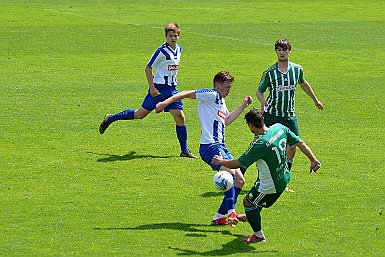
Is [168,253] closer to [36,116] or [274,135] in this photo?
[274,135]

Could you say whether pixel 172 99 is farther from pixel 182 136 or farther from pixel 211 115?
pixel 182 136

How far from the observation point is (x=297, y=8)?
40906mm

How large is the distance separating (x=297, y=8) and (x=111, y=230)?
29.6 metres

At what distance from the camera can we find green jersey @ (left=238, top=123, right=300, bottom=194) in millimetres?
11727

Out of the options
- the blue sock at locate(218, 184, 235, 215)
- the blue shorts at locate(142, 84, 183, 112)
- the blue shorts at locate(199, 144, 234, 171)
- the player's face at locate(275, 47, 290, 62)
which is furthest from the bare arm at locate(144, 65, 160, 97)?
the blue sock at locate(218, 184, 235, 215)

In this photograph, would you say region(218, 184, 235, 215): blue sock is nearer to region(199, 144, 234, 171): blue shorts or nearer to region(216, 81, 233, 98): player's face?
region(199, 144, 234, 171): blue shorts

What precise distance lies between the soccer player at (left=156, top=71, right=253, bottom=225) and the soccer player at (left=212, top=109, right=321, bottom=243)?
92cm

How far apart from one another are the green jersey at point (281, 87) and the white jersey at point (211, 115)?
5.21 feet

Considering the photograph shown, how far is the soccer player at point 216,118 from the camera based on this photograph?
1297cm

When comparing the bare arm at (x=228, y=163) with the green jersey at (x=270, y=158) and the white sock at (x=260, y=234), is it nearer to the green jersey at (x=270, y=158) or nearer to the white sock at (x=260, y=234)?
the green jersey at (x=270, y=158)

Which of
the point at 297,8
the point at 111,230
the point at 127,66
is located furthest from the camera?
the point at 297,8

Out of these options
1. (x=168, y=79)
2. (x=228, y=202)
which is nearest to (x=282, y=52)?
(x=228, y=202)

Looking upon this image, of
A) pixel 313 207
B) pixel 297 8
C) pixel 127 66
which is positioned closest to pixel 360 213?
pixel 313 207

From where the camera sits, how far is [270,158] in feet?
38.8
